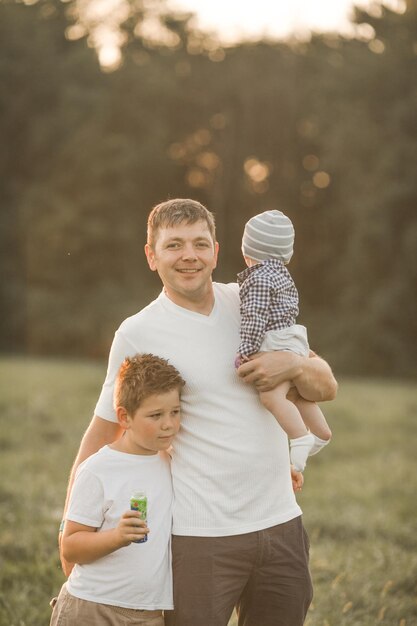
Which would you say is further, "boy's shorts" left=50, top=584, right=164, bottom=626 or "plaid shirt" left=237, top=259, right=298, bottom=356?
"plaid shirt" left=237, top=259, right=298, bottom=356

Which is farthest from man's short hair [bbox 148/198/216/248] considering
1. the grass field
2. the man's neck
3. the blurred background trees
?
the blurred background trees

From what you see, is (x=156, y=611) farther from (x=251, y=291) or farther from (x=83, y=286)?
(x=83, y=286)

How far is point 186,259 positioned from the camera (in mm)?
3703

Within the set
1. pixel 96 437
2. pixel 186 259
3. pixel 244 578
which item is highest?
pixel 186 259

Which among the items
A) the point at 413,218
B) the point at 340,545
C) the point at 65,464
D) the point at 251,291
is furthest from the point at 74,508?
the point at 413,218

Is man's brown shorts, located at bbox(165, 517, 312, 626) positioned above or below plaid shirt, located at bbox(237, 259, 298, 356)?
below

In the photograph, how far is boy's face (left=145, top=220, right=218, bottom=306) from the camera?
12.2 feet

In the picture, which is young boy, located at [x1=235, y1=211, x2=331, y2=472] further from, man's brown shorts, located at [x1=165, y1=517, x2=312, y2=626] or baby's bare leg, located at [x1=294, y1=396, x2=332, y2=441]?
man's brown shorts, located at [x1=165, y1=517, x2=312, y2=626]

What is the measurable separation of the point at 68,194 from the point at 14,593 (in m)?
33.4

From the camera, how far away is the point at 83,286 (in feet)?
126

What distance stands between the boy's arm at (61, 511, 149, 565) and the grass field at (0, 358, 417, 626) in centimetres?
230

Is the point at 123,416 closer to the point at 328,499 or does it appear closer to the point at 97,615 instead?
the point at 97,615

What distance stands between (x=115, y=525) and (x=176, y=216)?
1188 mm

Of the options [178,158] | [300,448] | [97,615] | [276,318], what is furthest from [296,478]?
[178,158]
